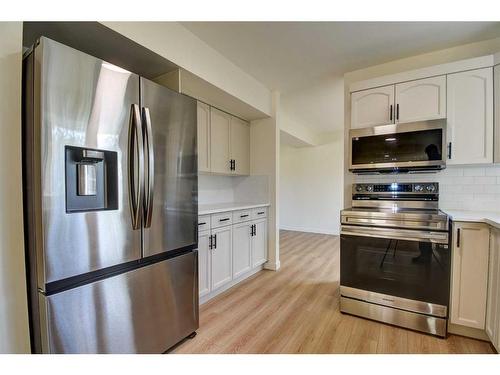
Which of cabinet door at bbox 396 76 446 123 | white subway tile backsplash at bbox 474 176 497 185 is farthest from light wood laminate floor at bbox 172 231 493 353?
cabinet door at bbox 396 76 446 123

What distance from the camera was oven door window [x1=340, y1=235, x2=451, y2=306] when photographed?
5.88 feet

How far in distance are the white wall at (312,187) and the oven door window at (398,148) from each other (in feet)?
10.5

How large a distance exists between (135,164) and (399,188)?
2.40 metres

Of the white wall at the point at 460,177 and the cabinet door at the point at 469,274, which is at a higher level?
the white wall at the point at 460,177

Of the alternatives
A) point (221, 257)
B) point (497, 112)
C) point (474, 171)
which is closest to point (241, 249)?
point (221, 257)

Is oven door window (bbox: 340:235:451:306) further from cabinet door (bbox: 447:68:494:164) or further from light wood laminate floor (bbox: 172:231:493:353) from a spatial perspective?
cabinet door (bbox: 447:68:494:164)

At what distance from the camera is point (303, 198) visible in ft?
19.4

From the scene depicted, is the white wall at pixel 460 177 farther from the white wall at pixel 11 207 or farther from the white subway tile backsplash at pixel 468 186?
the white wall at pixel 11 207

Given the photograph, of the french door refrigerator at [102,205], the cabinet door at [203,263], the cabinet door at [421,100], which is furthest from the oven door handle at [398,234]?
the french door refrigerator at [102,205]

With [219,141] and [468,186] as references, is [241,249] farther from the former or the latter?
[468,186]

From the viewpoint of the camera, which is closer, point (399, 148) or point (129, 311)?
point (129, 311)

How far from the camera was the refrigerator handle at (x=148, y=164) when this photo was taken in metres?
1.41

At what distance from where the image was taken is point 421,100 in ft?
7.14
